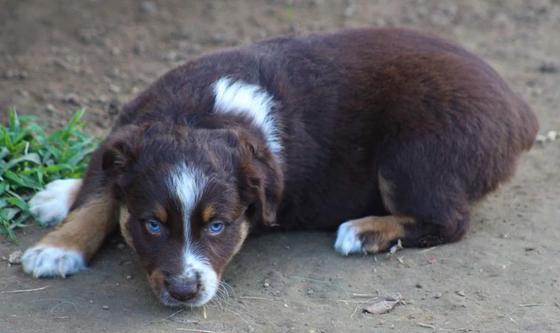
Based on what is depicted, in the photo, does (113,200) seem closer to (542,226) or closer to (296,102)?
(296,102)

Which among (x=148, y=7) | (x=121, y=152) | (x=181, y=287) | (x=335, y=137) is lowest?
(x=181, y=287)

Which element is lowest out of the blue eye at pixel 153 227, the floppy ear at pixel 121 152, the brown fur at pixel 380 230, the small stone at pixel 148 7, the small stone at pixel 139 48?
the brown fur at pixel 380 230

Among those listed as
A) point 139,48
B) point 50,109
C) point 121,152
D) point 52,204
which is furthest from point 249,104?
point 139,48

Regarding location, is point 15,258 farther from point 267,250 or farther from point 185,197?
point 267,250

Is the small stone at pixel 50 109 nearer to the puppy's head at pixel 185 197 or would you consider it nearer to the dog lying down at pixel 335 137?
the dog lying down at pixel 335 137

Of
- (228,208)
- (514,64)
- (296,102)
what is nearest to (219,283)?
(228,208)

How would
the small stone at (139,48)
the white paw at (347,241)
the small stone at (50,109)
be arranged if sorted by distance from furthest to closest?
1. the small stone at (139,48)
2. the small stone at (50,109)
3. the white paw at (347,241)

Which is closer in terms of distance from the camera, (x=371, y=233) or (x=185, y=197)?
(x=185, y=197)

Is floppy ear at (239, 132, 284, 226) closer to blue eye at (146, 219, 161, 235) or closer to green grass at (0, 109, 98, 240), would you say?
blue eye at (146, 219, 161, 235)

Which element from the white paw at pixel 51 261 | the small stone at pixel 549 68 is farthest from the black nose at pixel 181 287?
the small stone at pixel 549 68
